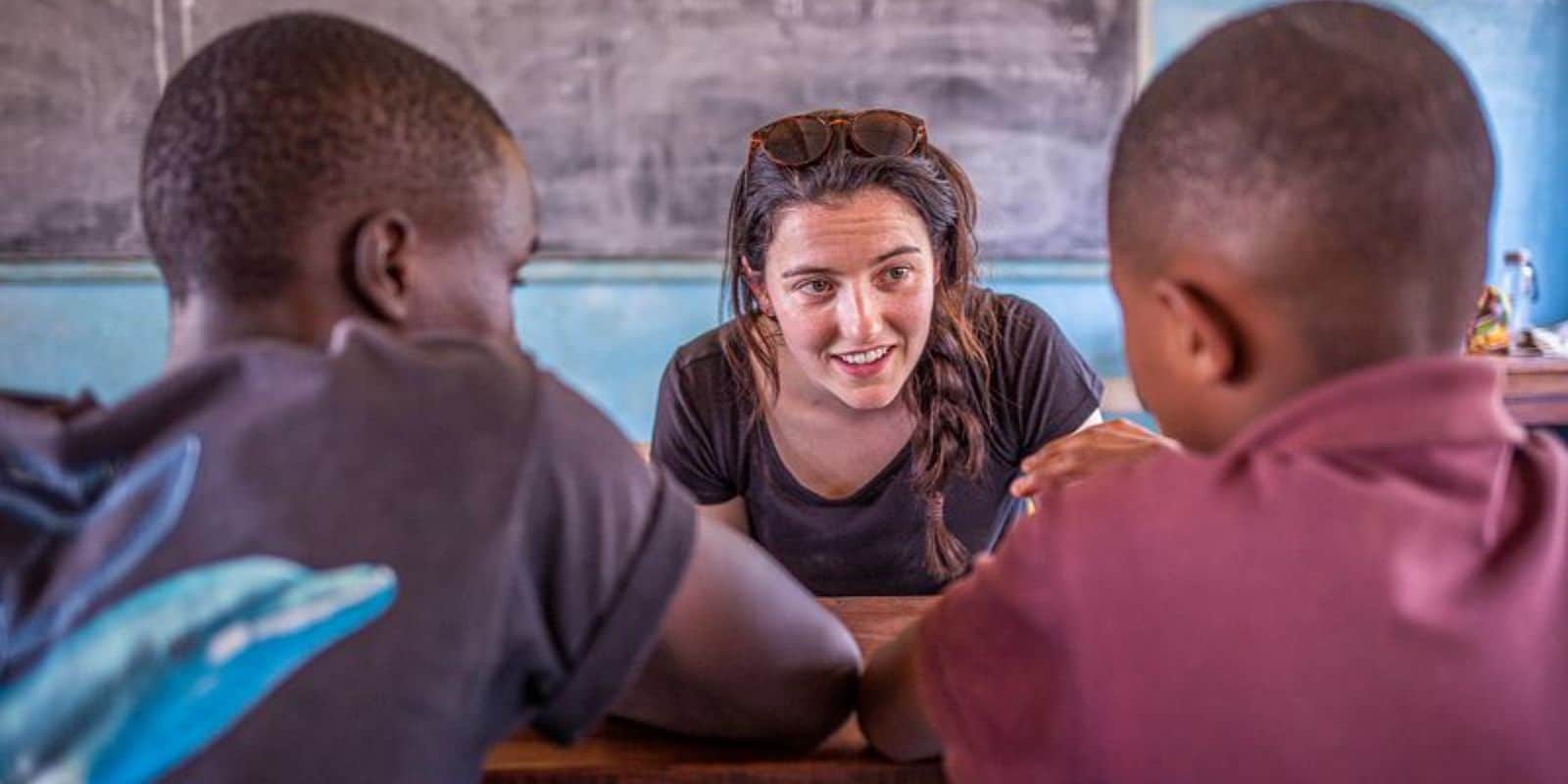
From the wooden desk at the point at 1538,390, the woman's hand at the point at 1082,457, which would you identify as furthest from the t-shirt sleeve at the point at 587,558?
the wooden desk at the point at 1538,390

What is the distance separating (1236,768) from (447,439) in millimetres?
460

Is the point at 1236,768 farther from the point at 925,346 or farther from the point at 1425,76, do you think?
the point at 925,346

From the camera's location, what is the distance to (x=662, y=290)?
333 centimetres

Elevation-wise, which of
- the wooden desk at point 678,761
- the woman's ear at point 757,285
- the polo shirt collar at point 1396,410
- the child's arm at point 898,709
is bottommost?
the wooden desk at point 678,761

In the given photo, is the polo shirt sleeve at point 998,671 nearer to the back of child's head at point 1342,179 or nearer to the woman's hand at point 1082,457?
the back of child's head at point 1342,179

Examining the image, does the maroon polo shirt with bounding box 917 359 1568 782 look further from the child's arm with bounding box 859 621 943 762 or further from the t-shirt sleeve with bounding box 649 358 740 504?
the t-shirt sleeve with bounding box 649 358 740 504

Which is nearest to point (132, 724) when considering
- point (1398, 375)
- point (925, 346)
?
point (1398, 375)

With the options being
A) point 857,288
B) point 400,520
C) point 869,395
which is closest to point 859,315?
point 857,288

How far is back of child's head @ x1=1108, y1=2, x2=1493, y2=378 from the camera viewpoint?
67cm

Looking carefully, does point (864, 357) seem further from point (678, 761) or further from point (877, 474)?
point (678, 761)

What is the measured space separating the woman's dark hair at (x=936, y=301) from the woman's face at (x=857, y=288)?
27 millimetres

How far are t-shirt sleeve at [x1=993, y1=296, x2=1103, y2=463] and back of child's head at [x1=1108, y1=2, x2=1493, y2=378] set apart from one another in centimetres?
102

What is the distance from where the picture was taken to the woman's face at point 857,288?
164cm

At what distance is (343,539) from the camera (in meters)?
0.63
